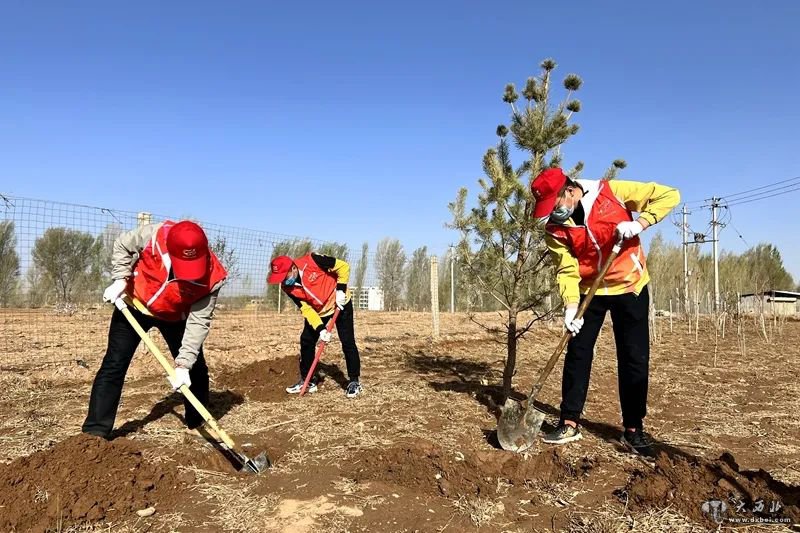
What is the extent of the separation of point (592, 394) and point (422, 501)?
3.28 meters

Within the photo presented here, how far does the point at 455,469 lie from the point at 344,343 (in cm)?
236

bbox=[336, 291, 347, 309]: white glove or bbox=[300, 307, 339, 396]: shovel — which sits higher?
bbox=[336, 291, 347, 309]: white glove

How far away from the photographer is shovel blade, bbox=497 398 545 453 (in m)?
3.22

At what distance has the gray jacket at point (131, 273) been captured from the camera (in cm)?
338

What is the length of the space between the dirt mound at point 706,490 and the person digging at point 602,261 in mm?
630

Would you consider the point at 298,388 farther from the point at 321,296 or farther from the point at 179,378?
the point at 179,378

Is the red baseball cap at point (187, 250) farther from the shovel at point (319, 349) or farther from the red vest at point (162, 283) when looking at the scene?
the shovel at point (319, 349)

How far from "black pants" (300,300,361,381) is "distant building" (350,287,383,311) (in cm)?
2010

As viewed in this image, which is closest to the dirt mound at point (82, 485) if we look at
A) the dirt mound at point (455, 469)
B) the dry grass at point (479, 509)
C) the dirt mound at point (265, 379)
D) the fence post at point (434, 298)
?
the dirt mound at point (455, 469)

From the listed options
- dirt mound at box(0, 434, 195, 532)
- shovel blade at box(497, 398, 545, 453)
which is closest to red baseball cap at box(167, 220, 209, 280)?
dirt mound at box(0, 434, 195, 532)

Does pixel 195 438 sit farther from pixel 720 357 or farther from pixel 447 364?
pixel 720 357

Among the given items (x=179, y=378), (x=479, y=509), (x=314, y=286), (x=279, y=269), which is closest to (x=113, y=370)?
(x=179, y=378)

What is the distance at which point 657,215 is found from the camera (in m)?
3.16

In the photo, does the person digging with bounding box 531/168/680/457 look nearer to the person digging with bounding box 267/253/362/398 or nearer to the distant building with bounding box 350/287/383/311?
the person digging with bounding box 267/253/362/398
